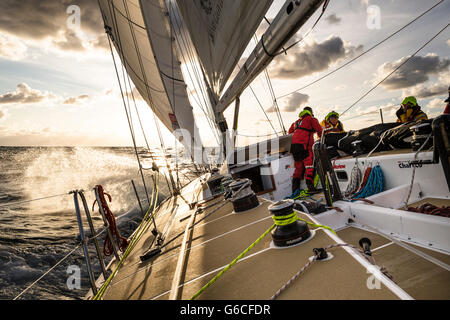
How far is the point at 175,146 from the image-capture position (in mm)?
8898

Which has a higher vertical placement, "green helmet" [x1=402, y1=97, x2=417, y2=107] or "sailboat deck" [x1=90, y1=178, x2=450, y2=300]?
"green helmet" [x1=402, y1=97, x2=417, y2=107]

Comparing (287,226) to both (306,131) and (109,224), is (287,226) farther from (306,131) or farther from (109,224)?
(306,131)

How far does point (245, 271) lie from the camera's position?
135 cm

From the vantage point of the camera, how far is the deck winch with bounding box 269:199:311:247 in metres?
1.39

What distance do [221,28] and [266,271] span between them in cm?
317

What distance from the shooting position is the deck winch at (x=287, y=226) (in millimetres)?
1386

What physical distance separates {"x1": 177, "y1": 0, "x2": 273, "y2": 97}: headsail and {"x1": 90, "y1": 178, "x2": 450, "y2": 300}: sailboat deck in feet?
6.90

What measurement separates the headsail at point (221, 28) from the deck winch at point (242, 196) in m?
1.79

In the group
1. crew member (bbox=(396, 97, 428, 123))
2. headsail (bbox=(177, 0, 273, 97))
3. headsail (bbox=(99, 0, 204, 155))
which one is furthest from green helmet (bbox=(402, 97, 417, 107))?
headsail (bbox=(99, 0, 204, 155))

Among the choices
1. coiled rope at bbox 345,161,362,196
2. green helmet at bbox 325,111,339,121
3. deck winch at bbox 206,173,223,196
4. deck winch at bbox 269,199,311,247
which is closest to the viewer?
deck winch at bbox 269,199,311,247

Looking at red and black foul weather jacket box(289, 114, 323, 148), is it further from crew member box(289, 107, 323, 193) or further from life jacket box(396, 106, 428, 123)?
life jacket box(396, 106, 428, 123)
